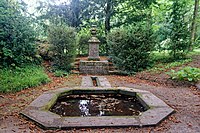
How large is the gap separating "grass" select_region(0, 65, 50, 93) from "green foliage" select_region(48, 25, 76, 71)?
5.12 feet

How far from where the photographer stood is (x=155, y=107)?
404cm

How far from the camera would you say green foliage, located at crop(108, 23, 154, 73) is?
8555mm

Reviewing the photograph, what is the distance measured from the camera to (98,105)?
15.0 feet

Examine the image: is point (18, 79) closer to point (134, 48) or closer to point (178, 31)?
point (134, 48)

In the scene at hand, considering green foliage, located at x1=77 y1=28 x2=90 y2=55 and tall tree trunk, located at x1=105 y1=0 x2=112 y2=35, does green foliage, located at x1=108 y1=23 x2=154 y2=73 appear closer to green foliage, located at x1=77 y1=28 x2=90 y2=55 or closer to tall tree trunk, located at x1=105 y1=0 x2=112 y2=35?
green foliage, located at x1=77 y1=28 x2=90 y2=55

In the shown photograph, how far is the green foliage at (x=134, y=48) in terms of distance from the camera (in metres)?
8.55

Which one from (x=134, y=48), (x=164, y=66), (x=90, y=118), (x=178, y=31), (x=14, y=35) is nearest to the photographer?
(x=90, y=118)

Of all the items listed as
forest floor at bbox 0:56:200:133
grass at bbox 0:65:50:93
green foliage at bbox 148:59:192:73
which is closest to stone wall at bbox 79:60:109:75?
green foliage at bbox 148:59:192:73

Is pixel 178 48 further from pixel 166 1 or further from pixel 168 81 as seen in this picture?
pixel 166 1

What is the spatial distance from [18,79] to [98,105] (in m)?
2.68

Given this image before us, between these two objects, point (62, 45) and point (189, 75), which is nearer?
point (189, 75)

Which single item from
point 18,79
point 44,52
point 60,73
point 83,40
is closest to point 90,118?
point 18,79

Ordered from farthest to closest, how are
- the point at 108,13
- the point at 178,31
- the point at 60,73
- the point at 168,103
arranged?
1. the point at 108,13
2. the point at 178,31
3. the point at 60,73
4. the point at 168,103

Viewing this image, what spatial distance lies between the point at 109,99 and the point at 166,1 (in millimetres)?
9946
